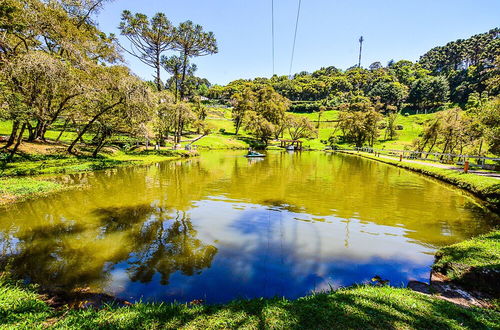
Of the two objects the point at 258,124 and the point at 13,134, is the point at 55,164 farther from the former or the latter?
the point at 258,124

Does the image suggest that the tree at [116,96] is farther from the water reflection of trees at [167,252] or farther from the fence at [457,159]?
the fence at [457,159]

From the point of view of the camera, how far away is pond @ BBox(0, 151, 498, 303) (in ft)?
22.1

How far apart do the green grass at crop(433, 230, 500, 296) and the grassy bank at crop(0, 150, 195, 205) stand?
19.0 m

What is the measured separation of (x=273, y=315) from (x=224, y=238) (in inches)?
207

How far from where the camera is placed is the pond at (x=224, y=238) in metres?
6.73

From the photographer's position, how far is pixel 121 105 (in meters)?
26.7

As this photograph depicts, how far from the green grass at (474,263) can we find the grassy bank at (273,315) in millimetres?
1826

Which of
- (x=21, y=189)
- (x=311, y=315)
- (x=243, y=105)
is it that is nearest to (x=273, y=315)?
(x=311, y=315)

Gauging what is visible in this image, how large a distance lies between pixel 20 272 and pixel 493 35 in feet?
713

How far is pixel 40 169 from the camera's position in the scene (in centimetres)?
1944

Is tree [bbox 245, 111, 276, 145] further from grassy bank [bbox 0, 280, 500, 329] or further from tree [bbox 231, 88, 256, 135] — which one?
grassy bank [bbox 0, 280, 500, 329]

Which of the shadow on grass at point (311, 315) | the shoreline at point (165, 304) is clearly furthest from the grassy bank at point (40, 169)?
the shadow on grass at point (311, 315)

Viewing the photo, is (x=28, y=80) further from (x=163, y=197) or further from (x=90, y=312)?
(x=90, y=312)

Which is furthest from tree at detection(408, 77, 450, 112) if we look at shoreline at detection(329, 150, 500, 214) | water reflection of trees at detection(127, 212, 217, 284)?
water reflection of trees at detection(127, 212, 217, 284)
